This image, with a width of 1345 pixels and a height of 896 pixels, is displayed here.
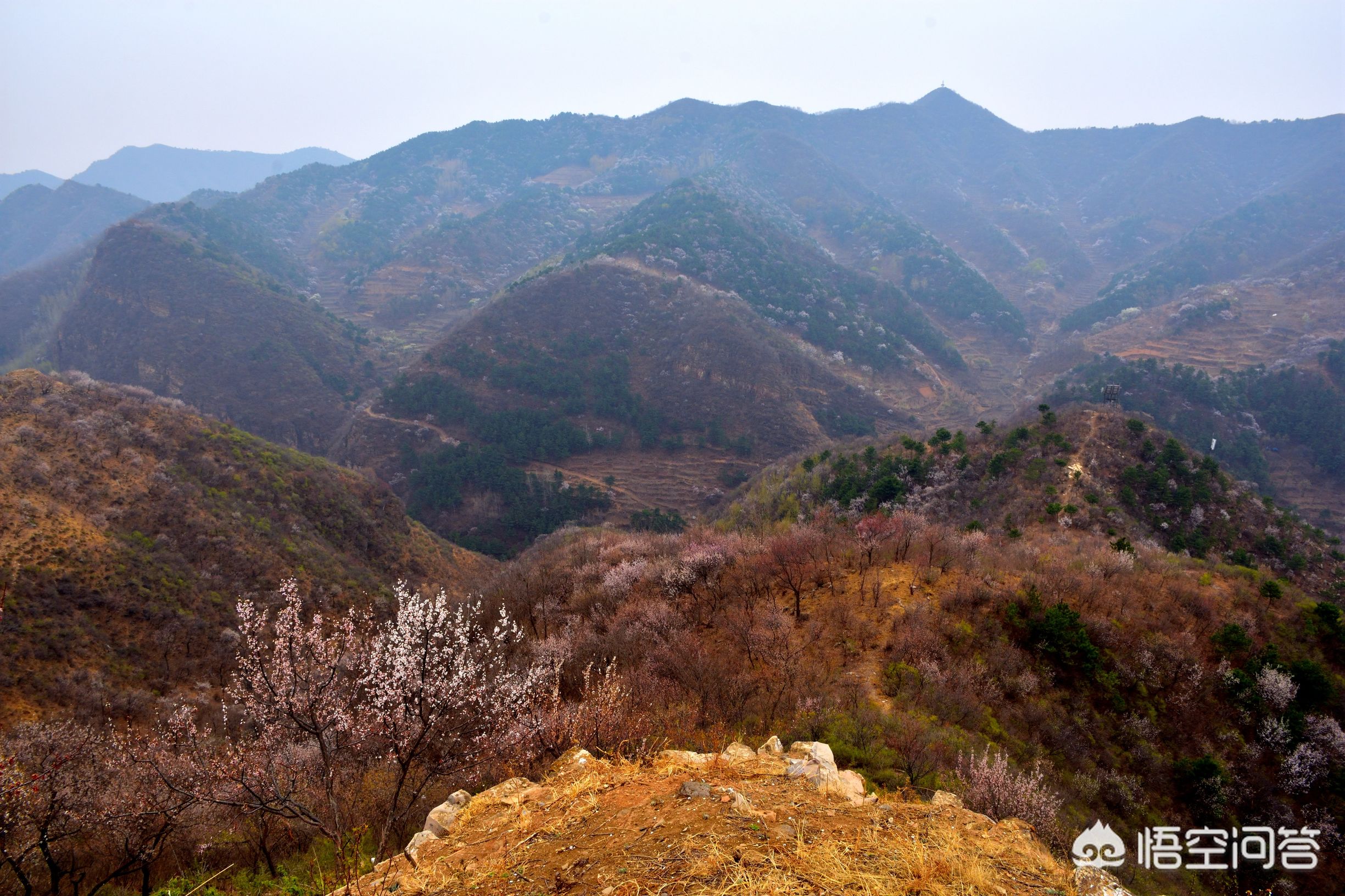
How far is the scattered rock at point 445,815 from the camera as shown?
8070 millimetres

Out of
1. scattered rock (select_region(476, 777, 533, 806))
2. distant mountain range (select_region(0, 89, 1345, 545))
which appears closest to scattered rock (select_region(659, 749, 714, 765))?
scattered rock (select_region(476, 777, 533, 806))

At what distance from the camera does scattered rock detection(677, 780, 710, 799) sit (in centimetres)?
739

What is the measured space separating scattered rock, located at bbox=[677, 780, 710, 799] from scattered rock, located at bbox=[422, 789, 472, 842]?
3.51 m

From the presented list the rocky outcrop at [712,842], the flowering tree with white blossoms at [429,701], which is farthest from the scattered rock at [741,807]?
the flowering tree with white blossoms at [429,701]

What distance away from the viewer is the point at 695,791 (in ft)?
24.4

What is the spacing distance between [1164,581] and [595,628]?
1957 centimetres

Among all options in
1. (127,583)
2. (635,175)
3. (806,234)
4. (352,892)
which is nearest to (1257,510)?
(352,892)

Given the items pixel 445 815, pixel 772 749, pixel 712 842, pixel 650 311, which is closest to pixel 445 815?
pixel 445 815

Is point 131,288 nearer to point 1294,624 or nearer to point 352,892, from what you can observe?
point 352,892

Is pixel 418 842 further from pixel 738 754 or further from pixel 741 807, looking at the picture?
pixel 738 754

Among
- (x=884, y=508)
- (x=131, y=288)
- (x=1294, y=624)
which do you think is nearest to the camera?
(x=1294, y=624)

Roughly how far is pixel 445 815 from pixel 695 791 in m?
3.89

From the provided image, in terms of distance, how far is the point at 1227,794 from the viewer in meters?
13.5

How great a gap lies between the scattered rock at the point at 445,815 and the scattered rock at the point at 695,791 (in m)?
3.51
